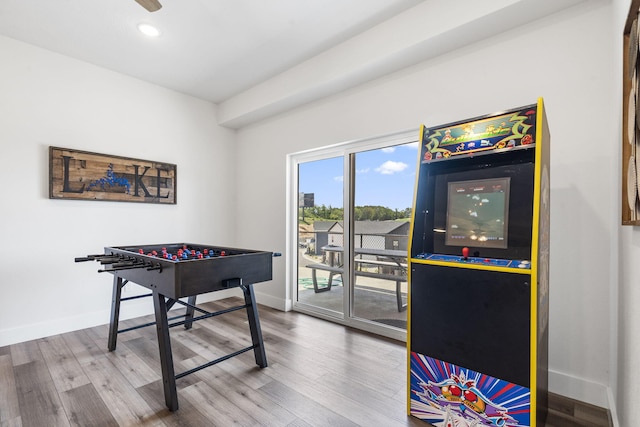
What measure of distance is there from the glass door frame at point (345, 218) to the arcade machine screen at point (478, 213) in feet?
4.10

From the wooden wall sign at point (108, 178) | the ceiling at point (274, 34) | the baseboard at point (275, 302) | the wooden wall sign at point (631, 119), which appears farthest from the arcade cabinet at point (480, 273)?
the wooden wall sign at point (108, 178)

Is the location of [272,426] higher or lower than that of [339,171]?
lower

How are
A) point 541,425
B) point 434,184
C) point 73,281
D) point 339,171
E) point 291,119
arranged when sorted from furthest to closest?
1. point 291,119
2. point 339,171
3. point 73,281
4. point 434,184
5. point 541,425

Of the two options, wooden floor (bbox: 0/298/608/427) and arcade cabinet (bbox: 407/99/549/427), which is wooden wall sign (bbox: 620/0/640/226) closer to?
arcade cabinet (bbox: 407/99/549/427)

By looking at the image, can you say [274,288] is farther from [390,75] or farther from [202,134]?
[390,75]

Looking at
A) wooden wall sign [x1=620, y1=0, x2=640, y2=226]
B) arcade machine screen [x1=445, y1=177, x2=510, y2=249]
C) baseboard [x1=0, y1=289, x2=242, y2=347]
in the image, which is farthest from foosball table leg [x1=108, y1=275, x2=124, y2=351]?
wooden wall sign [x1=620, y1=0, x2=640, y2=226]

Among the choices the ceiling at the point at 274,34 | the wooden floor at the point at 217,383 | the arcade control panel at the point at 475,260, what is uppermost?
Answer: the ceiling at the point at 274,34

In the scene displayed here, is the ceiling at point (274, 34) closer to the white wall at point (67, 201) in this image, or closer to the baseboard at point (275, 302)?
the white wall at point (67, 201)

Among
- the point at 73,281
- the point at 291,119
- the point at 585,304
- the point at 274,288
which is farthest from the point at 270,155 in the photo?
the point at 585,304

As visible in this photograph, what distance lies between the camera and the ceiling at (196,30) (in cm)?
247

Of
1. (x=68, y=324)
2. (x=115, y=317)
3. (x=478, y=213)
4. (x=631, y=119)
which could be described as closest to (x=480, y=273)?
(x=478, y=213)

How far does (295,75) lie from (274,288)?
8.84ft

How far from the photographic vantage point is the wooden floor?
6.00 ft

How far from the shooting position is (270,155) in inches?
166
